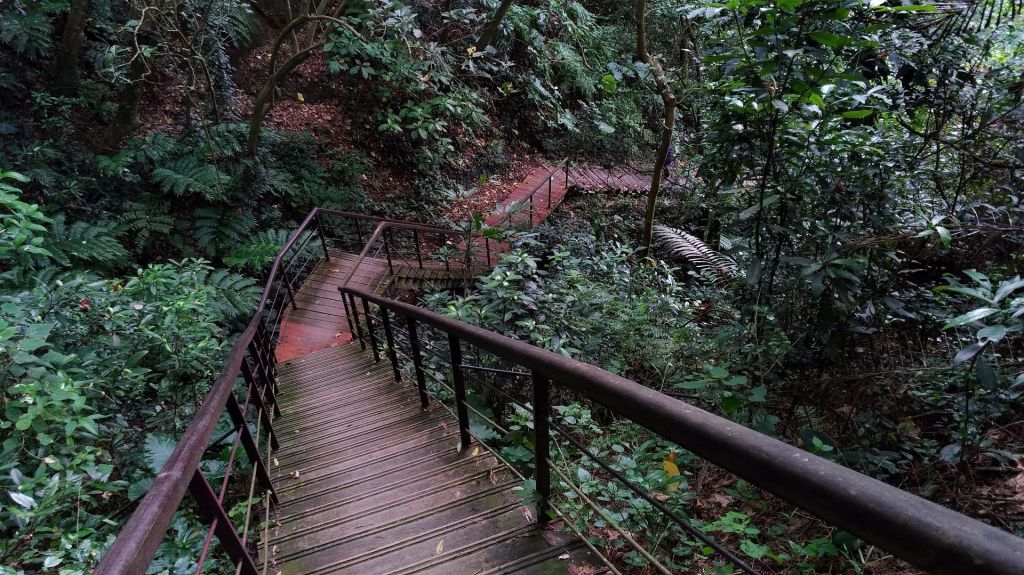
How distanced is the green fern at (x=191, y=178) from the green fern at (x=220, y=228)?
0.85 feet

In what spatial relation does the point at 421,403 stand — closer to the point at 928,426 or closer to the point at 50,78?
the point at 928,426

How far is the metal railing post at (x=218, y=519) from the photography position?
150cm

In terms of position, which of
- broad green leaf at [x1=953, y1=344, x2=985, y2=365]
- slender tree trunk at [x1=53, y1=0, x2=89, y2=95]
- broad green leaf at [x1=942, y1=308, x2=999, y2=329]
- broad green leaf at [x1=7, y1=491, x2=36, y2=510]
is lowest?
broad green leaf at [x1=7, y1=491, x2=36, y2=510]

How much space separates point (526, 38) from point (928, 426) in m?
11.1

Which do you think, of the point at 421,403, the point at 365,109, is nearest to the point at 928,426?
the point at 421,403

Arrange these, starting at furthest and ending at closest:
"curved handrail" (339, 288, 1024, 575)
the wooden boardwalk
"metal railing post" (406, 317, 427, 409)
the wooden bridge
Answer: the wooden boardwalk, "metal railing post" (406, 317, 427, 409), the wooden bridge, "curved handrail" (339, 288, 1024, 575)

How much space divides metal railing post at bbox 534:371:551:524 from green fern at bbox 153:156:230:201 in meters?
7.12

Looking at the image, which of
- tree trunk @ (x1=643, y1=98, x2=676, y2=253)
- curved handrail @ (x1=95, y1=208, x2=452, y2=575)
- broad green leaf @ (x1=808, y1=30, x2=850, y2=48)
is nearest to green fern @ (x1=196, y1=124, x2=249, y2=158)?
tree trunk @ (x1=643, y1=98, x2=676, y2=253)

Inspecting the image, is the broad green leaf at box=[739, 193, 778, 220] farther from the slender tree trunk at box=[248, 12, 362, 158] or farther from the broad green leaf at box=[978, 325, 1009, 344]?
the slender tree trunk at box=[248, 12, 362, 158]

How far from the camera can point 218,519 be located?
157 centimetres

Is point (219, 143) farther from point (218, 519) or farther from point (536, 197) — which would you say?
point (218, 519)

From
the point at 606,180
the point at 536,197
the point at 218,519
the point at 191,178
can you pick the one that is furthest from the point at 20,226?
the point at 606,180

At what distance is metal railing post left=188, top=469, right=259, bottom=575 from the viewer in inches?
59.1

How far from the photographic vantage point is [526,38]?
11.5m
